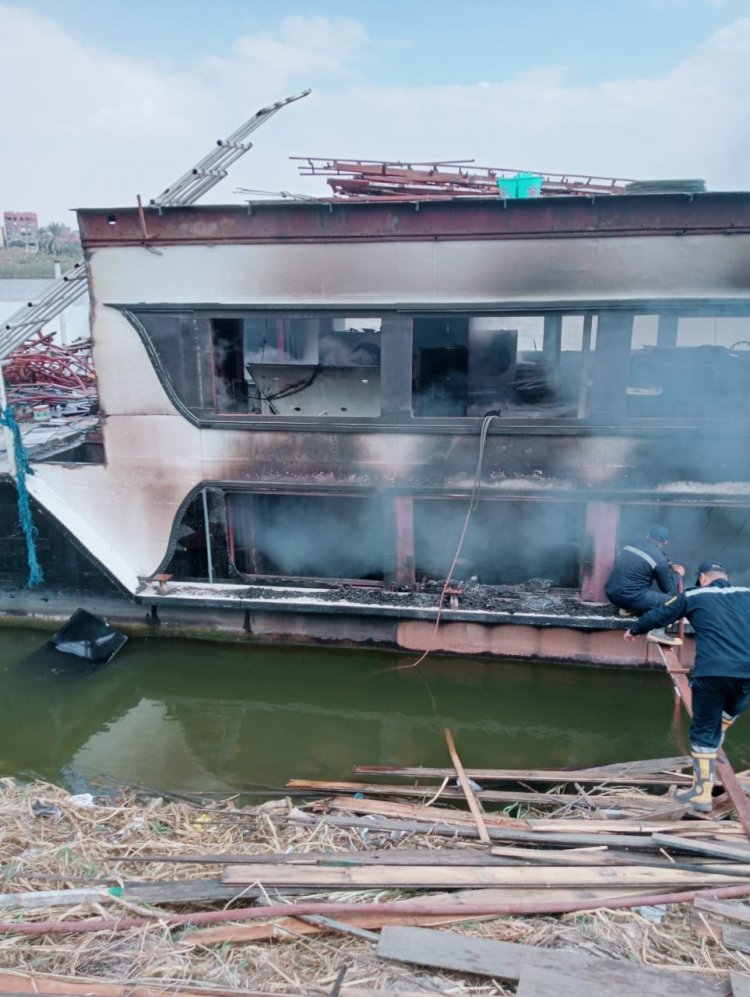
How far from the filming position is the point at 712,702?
5137mm

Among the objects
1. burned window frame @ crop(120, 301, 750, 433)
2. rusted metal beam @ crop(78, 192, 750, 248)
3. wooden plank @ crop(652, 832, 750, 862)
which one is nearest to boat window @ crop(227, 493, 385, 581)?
burned window frame @ crop(120, 301, 750, 433)

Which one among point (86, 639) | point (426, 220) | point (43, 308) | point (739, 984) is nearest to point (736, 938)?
point (739, 984)

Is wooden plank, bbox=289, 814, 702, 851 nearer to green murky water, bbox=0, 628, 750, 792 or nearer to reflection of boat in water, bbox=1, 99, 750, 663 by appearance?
green murky water, bbox=0, 628, 750, 792

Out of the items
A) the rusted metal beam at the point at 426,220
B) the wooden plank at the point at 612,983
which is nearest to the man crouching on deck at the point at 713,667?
the wooden plank at the point at 612,983

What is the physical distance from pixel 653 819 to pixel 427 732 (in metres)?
3.07

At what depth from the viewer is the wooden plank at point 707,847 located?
176 inches

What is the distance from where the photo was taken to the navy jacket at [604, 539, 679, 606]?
280 inches

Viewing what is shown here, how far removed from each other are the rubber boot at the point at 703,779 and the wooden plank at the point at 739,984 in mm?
1667

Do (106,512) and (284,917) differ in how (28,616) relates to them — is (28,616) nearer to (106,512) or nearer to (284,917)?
(106,512)

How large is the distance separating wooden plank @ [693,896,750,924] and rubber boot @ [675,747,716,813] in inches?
40.8

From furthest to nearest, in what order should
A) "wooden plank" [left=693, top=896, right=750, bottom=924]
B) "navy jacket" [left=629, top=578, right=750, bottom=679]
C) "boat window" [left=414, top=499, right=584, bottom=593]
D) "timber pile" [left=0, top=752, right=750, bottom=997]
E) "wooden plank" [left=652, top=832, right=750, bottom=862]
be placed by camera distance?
"boat window" [left=414, top=499, right=584, bottom=593] < "navy jacket" [left=629, top=578, right=750, bottom=679] < "wooden plank" [left=652, top=832, right=750, bottom=862] < "wooden plank" [left=693, top=896, right=750, bottom=924] < "timber pile" [left=0, top=752, right=750, bottom=997]

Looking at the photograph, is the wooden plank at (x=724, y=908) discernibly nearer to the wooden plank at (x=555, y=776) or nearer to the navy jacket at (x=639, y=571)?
the wooden plank at (x=555, y=776)

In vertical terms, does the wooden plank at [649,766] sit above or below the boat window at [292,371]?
below

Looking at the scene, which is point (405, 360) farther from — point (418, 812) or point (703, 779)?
point (703, 779)
